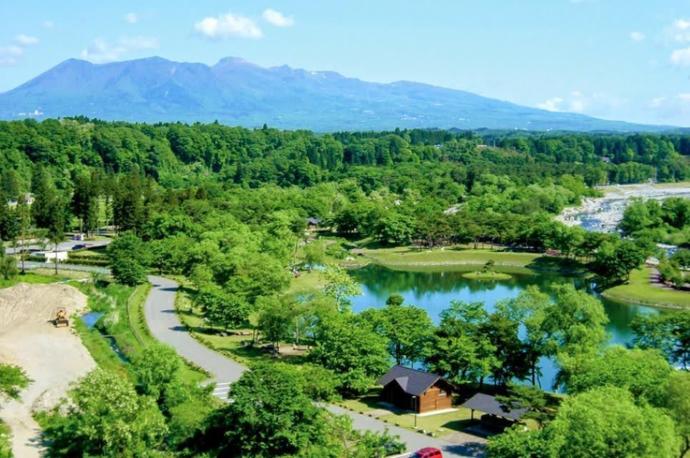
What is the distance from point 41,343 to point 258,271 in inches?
321

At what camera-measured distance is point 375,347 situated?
65.8 ft

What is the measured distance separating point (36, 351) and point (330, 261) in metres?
22.1

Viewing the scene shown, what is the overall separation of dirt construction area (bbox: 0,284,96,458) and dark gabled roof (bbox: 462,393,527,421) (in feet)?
30.4

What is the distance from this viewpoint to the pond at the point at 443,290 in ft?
112

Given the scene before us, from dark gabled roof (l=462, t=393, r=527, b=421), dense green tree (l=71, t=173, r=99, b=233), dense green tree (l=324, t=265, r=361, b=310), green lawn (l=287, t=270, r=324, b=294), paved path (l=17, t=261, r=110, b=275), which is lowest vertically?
green lawn (l=287, t=270, r=324, b=294)

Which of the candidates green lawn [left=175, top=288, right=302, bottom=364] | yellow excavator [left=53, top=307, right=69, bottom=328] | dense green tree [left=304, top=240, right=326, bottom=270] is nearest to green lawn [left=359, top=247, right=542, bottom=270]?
dense green tree [left=304, top=240, right=326, bottom=270]

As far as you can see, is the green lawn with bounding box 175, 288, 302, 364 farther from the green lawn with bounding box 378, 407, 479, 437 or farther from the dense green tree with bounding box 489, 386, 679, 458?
the dense green tree with bounding box 489, 386, 679, 458

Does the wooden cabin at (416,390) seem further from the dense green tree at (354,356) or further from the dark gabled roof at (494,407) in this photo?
the dark gabled roof at (494,407)

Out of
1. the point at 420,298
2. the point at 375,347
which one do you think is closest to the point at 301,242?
the point at 420,298

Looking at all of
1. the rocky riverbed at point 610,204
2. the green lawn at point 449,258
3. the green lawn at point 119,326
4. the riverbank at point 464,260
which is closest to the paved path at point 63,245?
the green lawn at point 119,326

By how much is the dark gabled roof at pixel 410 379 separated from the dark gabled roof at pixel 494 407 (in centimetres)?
104

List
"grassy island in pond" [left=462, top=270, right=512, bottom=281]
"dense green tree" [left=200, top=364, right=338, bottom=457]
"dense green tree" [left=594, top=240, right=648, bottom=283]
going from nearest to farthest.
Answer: "dense green tree" [left=200, top=364, right=338, bottom=457] < "dense green tree" [left=594, top=240, right=648, bottom=283] < "grassy island in pond" [left=462, top=270, right=512, bottom=281]

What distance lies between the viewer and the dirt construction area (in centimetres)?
1753

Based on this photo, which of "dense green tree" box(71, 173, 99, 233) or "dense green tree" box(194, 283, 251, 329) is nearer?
"dense green tree" box(194, 283, 251, 329)
